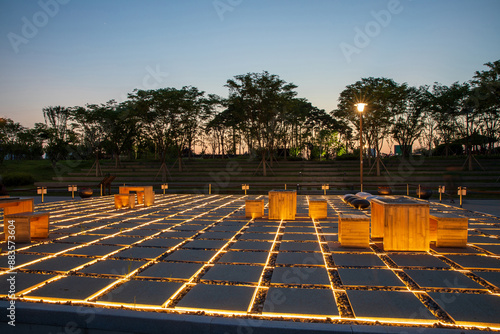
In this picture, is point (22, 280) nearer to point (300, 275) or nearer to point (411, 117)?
point (300, 275)

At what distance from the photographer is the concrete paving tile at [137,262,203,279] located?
537 cm

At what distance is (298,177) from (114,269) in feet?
87.0

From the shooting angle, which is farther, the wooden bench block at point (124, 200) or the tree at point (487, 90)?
the tree at point (487, 90)

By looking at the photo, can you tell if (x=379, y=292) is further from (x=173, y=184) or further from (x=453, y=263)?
(x=173, y=184)

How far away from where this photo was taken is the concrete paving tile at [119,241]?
770 cm

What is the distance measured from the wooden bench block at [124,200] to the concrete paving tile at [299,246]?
9333 mm

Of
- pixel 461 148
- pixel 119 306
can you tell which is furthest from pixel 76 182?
pixel 461 148

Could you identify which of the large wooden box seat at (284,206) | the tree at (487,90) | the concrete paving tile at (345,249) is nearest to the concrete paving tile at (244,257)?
the concrete paving tile at (345,249)

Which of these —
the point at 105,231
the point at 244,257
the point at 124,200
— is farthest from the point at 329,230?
the point at 124,200

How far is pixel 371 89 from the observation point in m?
30.6

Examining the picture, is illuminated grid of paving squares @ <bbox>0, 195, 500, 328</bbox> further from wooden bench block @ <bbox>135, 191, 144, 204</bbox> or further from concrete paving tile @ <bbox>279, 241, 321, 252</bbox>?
wooden bench block @ <bbox>135, 191, 144, 204</bbox>

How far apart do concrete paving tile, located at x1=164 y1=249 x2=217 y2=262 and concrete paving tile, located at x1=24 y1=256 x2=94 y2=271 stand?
168 centimetres

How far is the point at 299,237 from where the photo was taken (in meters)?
8.29

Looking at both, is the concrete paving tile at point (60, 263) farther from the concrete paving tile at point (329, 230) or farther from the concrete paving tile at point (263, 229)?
the concrete paving tile at point (329, 230)
